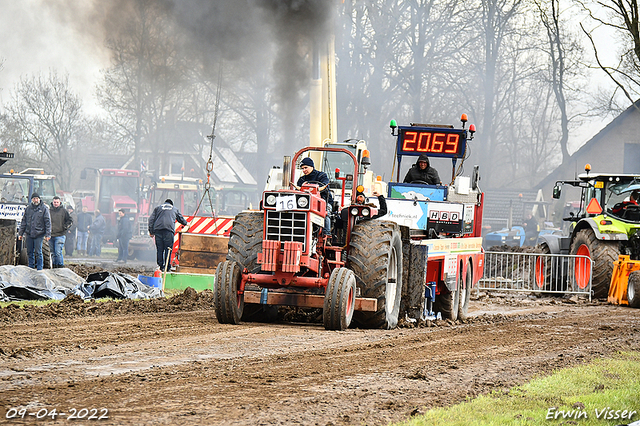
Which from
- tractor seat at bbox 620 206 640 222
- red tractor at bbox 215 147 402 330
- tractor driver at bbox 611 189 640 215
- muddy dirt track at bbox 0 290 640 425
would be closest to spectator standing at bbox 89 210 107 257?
muddy dirt track at bbox 0 290 640 425

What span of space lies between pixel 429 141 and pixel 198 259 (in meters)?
5.04

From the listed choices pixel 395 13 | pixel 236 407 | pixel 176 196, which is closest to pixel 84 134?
pixel 176 196

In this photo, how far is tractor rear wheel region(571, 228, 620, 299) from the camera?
620 inches

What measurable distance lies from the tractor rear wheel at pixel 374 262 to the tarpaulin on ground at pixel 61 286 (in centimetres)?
495

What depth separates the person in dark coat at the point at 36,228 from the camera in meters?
16.1

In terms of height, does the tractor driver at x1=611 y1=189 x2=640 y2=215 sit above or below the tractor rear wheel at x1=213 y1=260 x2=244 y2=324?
above

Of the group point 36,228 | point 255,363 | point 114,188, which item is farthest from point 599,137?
point 255,363

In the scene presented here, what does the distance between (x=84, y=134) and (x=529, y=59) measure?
88.4 ft

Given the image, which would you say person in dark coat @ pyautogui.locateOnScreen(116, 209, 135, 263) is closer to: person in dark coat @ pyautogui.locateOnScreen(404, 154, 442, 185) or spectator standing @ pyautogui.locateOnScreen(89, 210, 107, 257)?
spectator standing @ pyautogui.locateOnScreen(89, 210, 107, 257)

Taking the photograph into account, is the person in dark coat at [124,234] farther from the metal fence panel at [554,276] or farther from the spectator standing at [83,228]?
the metal fence panel at [554,276]

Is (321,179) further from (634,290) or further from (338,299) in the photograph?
(634,290)

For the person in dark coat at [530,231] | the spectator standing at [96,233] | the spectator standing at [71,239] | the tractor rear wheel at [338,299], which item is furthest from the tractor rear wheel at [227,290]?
the person in dark coat at [530,231]

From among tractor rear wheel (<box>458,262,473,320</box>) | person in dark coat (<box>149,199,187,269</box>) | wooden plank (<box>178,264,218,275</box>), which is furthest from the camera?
person in dark coat (<box>149,199,187,269</box>)

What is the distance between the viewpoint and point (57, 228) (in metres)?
17.3
